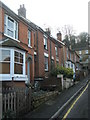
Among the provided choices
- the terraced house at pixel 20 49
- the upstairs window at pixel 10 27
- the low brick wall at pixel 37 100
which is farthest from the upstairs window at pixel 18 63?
the low brick wall at pixel 37 100

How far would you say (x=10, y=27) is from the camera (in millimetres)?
13945

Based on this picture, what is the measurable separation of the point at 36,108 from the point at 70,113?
79.6 inches

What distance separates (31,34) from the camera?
17.6m

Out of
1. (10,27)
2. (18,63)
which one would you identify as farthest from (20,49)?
(10,27)

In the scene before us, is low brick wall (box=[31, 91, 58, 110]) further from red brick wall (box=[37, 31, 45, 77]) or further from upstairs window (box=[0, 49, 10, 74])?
red brick wall (box=[37, 31, 45, 77])

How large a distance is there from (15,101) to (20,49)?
18.8 feet

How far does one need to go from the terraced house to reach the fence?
10.0ft

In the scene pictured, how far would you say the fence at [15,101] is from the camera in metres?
6.88

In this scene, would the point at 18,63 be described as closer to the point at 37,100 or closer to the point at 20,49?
the point at 20,49

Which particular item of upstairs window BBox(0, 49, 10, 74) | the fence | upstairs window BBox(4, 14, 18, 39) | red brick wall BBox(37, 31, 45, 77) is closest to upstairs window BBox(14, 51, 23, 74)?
upstairs window BBox(0, 49, 10, 74)

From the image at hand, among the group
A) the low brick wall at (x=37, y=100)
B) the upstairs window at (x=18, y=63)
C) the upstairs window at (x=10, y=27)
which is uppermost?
the upstairs window at (x=10, y=27)

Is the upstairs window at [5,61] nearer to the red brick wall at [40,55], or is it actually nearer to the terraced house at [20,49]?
the terraced house at [20,49]

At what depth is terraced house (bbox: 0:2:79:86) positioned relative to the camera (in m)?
11.6

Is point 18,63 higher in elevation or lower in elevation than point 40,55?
lower
